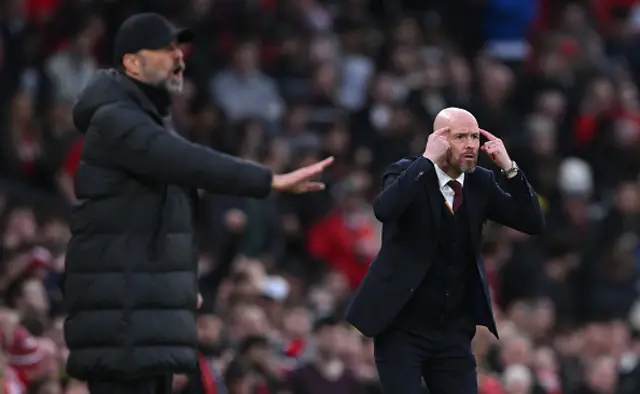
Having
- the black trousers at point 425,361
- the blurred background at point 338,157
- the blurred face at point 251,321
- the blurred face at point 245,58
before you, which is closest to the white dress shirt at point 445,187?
the black trousers at point 425,361

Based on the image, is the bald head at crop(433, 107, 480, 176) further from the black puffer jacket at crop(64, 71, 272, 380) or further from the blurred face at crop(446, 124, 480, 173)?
the black puffer jacket at crop(64, 71, 272, 380)

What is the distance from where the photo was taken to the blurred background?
463 inches

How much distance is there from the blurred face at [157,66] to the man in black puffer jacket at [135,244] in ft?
0.41

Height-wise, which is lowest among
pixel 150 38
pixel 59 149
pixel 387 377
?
pixel 59 149

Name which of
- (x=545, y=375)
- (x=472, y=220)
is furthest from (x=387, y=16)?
(x=472, y=220)

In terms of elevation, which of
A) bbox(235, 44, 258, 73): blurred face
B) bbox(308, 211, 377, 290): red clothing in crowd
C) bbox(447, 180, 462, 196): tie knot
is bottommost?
bbox(308, 211, 377, 290): red clothing in crowd

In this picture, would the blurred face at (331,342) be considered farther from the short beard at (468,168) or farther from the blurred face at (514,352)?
the short beard at (468,168)

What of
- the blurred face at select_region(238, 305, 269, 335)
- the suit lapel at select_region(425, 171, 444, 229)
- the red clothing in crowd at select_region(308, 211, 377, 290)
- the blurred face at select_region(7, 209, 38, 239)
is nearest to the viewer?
the suit lapel at select_region(425, 171, 444, 229)

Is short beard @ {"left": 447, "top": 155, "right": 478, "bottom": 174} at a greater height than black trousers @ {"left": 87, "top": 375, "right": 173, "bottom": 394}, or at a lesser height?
greater

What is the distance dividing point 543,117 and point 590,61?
5.16ft

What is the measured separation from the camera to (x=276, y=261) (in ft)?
45.7

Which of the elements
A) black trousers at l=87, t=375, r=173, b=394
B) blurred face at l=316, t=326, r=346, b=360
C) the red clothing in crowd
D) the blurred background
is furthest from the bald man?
the red clothing in crowd

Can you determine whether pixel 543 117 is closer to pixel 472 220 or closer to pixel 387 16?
pixel 387 16

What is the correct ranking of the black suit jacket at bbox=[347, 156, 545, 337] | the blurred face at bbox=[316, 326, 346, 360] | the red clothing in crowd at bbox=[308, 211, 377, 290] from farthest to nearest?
the red clothing in crowd at bbox=[308, 211, 377, 290], the blurred face at bbox=[316, 326, 346, 360], the black suit jacket at bbox=[347, 156, 545, 337]
